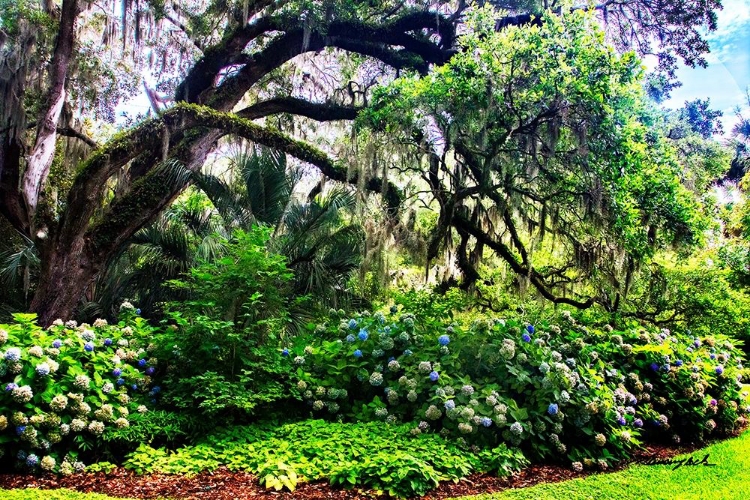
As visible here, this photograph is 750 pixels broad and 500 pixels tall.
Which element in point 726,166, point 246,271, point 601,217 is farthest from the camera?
point 726,166

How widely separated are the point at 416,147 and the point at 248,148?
2810mm

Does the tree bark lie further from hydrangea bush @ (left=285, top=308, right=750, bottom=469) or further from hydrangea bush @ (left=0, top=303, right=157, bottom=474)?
hydrangea bush @ (left=0, top=303, right=157, bottom=474)

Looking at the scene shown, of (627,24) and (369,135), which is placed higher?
(627,24)

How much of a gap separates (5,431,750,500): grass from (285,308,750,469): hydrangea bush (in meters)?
0.31

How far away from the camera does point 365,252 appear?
7.53 meters

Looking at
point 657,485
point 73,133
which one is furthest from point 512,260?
point 73,133

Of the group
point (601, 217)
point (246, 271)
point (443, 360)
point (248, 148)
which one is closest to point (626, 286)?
point (601, 217)

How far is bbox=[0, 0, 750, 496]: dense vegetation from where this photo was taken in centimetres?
427

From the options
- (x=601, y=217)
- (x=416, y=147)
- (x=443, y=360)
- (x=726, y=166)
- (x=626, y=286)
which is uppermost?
(x=726, y=166)

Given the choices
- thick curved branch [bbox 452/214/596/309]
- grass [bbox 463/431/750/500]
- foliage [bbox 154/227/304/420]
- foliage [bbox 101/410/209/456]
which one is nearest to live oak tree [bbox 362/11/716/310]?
thick curved branch [bbox 452/214/596/309]

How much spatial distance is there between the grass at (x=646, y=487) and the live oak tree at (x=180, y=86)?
16.6 ft

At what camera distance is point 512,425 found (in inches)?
164

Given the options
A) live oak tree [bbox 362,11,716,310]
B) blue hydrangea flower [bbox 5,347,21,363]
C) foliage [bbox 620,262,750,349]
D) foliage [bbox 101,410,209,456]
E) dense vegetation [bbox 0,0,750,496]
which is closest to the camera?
blue hydrangea flower [bbox 5,347,21,363]

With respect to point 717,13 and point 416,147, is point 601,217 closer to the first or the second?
point 416,147
